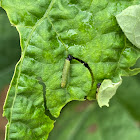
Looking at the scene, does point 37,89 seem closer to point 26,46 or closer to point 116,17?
point 26,46

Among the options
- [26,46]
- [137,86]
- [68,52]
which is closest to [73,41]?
[68,52]

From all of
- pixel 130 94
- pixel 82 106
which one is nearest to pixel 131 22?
pixel 130 94

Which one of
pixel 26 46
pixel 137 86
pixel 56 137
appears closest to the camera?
pixel 26 46

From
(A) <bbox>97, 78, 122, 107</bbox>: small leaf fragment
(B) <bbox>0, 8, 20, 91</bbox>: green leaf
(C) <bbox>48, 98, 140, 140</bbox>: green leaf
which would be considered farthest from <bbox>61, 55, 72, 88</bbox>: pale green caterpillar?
(C) <bbox>48, 98, 140, 140</bbox>: green leaf

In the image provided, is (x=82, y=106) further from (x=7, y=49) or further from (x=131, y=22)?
(x=131, y=22)

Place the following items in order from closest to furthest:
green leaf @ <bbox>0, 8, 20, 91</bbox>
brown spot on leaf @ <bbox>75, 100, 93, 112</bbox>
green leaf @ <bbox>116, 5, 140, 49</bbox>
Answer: green leaf @ <bbox>116, 5, 140, 49</bbox>, green leaf @ <bbox>0, 8, 20, 91</bbox>, brown spot on leaf @ <bbox>75, 100, 93, 112</bbox>

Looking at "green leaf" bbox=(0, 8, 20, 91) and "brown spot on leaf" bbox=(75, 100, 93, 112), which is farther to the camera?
"brown spot on leaf" bbox=(75, 100, 93, 112)

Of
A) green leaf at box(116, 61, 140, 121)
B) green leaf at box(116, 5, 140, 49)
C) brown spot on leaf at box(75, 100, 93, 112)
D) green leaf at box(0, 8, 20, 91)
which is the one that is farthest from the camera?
brown spot on leaf at box(75, 100, 93, 112)

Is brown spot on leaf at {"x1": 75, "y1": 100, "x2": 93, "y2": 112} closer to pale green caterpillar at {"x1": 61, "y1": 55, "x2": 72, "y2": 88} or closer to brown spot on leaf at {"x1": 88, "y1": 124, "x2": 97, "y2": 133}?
brown spot on leaf at {"x1": 88, "y1": 124, "x2": 97, "y2": 133}
